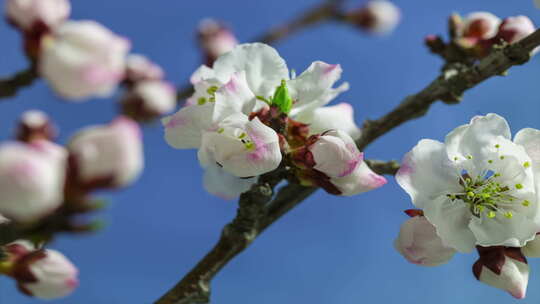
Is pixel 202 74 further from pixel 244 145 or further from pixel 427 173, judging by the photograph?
pixel 427 173

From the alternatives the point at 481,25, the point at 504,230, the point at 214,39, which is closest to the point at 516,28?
the point at 481,25

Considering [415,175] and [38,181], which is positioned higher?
[415,175]

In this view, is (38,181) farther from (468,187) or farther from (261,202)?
(468,187)

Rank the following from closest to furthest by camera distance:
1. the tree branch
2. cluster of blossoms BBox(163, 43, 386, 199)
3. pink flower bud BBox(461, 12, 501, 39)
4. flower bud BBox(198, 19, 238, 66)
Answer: the tree branch
cluster of blossoms BBox(163, 43, 386, 199)
pink flower bud BBox(461, 12, 501, 39)
flower bud BBox(198, 19, 238, 66)

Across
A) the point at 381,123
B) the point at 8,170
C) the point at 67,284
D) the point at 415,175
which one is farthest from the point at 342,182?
the point at 8,170

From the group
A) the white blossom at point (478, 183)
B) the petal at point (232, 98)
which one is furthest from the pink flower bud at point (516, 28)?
the petal at point (232, 98)

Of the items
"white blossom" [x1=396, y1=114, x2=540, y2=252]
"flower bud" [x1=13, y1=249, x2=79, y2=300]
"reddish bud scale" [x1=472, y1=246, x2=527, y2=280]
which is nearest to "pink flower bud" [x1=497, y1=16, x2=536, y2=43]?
"white blossom" [x1=396, y1=114, x2=540, y2=252]

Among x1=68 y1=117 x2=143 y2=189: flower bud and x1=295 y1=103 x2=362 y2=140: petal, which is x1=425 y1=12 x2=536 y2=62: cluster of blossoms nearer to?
x1=295 y1=103 x2=362 y2=140: petal
